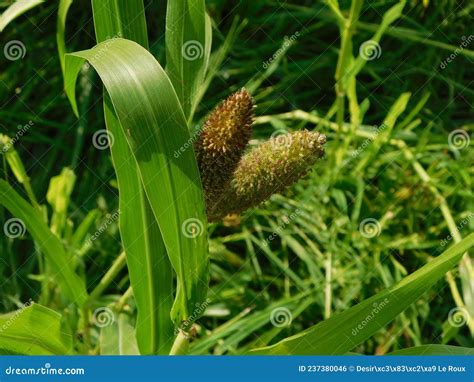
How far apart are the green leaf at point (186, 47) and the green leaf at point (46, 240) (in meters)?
0.33

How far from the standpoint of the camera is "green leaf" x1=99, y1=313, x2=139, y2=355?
4.60 feet

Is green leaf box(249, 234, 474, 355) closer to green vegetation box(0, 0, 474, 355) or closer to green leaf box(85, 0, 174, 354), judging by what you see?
green vegetation box(0, 0, 474, 355)

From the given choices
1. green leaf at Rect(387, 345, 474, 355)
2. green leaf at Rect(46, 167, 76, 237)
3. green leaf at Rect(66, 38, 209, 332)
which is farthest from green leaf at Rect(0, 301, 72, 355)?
green leaf at Rect(387, 345, 474, 355)

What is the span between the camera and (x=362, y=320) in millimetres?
1048

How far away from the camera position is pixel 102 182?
200cm

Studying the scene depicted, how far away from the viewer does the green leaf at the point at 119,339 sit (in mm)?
1402

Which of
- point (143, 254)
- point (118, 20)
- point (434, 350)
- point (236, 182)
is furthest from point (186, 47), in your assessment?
point (434, 350)

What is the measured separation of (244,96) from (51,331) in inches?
20.1

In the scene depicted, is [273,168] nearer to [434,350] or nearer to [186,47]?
[186,47]

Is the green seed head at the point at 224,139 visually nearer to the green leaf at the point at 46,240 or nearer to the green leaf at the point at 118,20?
the green leaf at the point at 118,20

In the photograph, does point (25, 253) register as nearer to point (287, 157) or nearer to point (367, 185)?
point (367, 185)

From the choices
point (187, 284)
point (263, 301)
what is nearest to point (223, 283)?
point (263, 301)

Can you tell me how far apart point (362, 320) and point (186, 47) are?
0.47 metres

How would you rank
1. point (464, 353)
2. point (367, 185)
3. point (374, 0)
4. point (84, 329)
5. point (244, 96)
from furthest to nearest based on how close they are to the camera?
point (374, 0) → point (367, 185) → point (84, 329) → point (464, 353) → point (244, 96)
